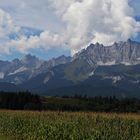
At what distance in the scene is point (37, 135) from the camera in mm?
43250

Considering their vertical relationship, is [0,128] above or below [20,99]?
below

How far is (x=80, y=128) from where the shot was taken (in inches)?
1443

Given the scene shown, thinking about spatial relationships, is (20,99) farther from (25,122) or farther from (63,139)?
(63,139)

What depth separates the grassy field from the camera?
106 ft

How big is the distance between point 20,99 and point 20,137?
94401 millimetres

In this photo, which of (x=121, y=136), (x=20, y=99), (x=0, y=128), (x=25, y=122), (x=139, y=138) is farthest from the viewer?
(x=20, y=99)

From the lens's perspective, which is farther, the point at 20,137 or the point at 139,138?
the point at 20,137

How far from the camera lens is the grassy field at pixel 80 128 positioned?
32.3 metres

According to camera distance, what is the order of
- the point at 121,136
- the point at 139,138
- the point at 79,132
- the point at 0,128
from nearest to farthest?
the point at 139,138 → the point at 121,136 → the point at 79,132 → the point at 0,128

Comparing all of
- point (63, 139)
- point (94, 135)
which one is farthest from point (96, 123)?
point (94, 135)

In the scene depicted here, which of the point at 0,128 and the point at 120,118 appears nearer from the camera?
the point at 120,118

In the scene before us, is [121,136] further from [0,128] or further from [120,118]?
[0,128]

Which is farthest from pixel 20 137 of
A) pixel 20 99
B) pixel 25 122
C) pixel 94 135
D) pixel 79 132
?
pixel 20 99

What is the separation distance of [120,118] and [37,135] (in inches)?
337
